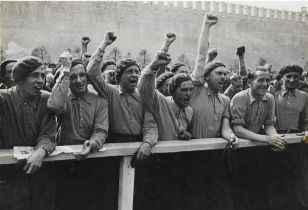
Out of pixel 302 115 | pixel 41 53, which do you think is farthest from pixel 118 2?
pixel 302 115

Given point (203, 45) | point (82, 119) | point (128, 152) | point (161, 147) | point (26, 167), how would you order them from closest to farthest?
point (26, 167)
point (128, 152)
point (161, 147)
point (82, 119)
point (203, 45)

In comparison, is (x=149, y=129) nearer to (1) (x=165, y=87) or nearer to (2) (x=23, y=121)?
(2) (x=23, y=121)

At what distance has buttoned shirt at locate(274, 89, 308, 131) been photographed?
4863 mm

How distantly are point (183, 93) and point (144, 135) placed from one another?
71cm

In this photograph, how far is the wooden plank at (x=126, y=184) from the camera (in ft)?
10.1

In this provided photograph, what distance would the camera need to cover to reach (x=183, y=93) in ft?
12.5

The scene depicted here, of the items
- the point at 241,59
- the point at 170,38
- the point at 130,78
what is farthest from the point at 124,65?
the point at 241,59

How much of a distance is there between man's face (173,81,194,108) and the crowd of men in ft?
0.03

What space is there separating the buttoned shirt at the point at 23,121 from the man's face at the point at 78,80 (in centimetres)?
39

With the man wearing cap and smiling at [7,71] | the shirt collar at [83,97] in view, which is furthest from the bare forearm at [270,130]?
the man wearing cap and smiling at [7,71]

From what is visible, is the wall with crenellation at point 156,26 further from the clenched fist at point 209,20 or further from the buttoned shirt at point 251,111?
the buttoned shirt at point 251,111

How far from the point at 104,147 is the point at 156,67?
814 mm

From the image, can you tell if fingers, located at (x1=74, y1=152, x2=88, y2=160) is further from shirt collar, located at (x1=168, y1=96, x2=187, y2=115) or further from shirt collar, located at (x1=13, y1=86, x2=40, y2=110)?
shirt collar, located at (x1=168, y1=96, x2=187, y2=115)

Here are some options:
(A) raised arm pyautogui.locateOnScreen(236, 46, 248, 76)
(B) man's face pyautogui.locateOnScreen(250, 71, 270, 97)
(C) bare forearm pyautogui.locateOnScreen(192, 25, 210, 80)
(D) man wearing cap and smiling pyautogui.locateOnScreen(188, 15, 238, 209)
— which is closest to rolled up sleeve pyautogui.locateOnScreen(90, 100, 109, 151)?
(D) man wearing cap and smiling pyautogui.locateOnScreen(188, 15, 238, 209)
